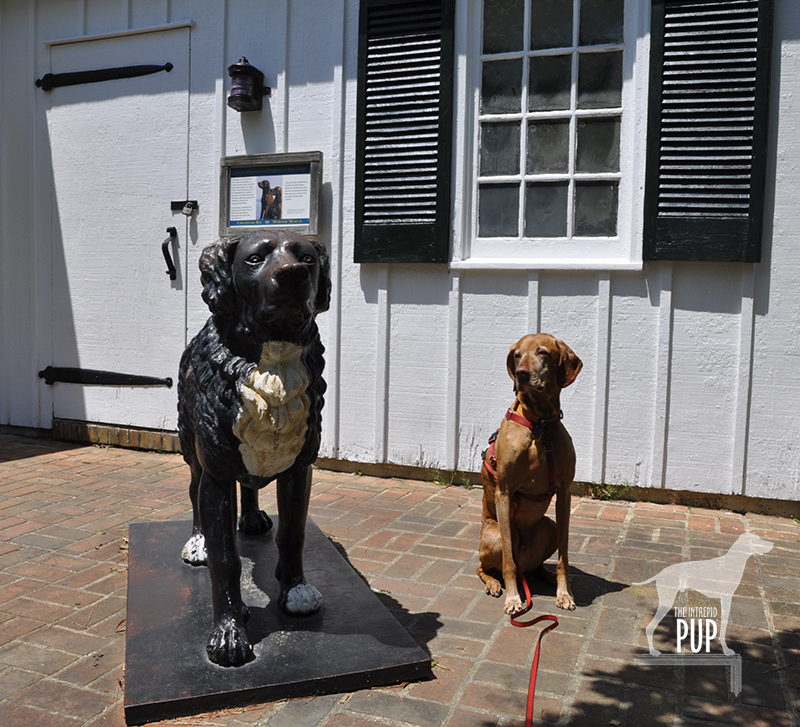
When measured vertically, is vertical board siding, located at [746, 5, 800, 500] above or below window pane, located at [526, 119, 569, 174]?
below

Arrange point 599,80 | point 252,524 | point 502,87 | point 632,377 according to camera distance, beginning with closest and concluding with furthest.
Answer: point 252,524
point 632,377
point 599,80
point 502,87

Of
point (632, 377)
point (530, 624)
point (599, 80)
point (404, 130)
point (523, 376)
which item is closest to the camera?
point (530, 624)

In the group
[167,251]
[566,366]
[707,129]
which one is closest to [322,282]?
[566,366]

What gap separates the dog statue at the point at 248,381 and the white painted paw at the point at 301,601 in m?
0.27

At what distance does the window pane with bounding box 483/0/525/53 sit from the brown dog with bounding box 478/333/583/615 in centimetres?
306

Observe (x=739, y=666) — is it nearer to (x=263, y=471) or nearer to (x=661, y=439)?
→ (x=263, y=471)

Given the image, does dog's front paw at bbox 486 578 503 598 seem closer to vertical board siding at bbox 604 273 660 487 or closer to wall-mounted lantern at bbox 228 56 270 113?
vertical board siding at bbox 604 273 660 487

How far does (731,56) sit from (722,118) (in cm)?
39

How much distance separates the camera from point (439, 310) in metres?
5.41

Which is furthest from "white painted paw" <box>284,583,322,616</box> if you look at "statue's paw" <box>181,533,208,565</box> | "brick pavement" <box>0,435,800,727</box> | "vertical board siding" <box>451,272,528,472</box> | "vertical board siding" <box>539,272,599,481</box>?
"vertical board siding" <box>539,272,599,481</box>

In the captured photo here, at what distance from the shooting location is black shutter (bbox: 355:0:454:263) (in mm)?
5297

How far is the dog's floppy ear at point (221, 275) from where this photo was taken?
7.74ft

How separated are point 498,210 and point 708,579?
2.98 m

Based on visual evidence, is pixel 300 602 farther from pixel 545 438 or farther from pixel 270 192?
pixel 270 192
